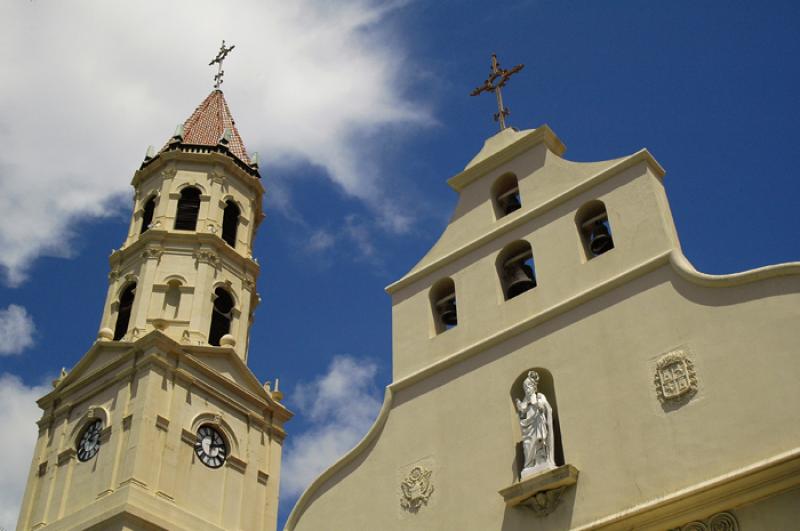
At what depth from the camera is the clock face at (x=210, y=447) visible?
2831cm

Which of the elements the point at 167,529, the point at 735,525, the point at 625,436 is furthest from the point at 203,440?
the point at 735,525

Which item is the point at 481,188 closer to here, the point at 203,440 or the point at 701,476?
the point at 701,476

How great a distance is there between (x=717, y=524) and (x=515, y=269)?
6.46m

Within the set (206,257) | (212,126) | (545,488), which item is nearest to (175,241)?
(206,257)

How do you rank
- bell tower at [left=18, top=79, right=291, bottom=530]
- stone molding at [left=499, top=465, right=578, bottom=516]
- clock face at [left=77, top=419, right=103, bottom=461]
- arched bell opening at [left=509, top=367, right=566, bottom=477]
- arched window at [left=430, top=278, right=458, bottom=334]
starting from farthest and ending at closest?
clock face at [left=77, top=419, right=103, bottom=461] < bell tower at [left=18, top=79, right=291, bottom=530] < arched window at [left=430, top=278, right=458, bottom=334] < arched bell opening at [left=509, top=367, right=566, bottom=477] < stone molding at [left=499, top=465, right=578, bottom=516]

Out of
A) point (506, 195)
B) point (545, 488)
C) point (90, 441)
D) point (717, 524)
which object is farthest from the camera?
A: point (90, 441)

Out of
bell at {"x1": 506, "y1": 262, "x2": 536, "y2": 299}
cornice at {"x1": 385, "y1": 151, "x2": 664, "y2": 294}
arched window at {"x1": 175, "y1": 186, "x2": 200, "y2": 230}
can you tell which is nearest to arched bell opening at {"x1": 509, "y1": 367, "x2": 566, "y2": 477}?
bell at {"x1": 506, "y1": 262, "x2": 536, "y2": 299}

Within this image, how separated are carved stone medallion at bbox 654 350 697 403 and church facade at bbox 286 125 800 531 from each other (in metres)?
0.02

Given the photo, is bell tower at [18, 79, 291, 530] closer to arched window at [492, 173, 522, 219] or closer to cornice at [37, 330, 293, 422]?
cornice at [37, 330, 293, 422]

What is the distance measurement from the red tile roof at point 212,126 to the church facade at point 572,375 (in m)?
19.0

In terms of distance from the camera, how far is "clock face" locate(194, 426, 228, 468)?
28.3 meters

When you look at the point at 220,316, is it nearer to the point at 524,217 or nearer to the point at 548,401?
the point at 524,217

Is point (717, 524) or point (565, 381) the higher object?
point (565, 381)

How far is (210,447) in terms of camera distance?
28703 millimetres
